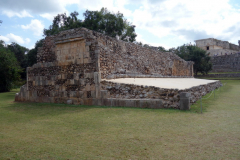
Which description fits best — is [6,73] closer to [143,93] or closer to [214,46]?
[143,93]

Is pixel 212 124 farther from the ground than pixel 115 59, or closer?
closer

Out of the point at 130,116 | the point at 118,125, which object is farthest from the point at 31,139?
the point at 130,116

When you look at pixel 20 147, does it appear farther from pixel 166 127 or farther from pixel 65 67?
pixel 65 67

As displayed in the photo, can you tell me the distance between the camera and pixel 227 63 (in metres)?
45.0

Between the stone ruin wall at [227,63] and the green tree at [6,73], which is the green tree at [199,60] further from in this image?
the green tree at [6,73]

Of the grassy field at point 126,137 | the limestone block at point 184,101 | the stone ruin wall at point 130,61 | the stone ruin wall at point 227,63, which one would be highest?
the stone ruin wall at point 227,63

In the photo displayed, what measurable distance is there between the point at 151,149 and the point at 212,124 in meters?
2.74

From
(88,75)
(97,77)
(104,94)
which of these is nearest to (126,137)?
(104,94)

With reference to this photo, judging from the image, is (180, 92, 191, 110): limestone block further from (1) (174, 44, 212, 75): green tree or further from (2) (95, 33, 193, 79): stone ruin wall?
(1) (174, 44, 212, 75): green tree

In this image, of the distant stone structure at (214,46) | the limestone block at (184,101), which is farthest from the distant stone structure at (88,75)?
the distant stone structure at (214,46)

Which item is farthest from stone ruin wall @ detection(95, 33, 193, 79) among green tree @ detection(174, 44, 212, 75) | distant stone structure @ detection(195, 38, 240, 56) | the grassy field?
distant stone structure @ detection(195, 38, 240, 56)

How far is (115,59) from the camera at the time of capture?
1243cm

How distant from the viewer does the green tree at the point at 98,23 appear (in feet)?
100.0

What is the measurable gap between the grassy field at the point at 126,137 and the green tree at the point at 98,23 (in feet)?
82.0
